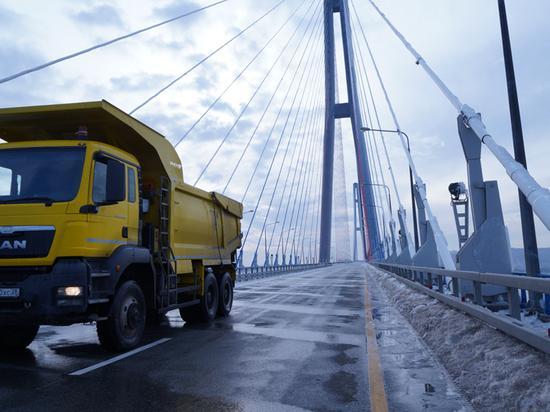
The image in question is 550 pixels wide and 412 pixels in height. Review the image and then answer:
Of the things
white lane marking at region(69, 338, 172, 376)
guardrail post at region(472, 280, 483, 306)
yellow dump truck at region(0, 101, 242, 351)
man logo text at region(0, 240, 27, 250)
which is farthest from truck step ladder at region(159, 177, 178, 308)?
guardrail post at region(472, 280, 483, 306)

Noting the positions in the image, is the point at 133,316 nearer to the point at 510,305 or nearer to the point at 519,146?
the point at 510,305

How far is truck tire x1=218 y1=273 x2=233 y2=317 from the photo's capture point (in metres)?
12.4

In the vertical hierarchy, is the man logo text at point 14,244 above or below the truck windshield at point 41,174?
below

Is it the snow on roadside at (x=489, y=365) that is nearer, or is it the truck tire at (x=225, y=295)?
the snow on roadside at (x=489, y=365)

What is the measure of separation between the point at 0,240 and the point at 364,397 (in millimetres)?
4795

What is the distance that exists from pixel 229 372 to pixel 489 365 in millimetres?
2945

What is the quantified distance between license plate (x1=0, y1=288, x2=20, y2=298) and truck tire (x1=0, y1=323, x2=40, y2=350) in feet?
5.00

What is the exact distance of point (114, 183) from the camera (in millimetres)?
7117

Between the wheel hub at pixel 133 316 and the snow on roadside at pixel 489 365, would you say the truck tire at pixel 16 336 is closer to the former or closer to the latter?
the wheel hub at pixel 133 316

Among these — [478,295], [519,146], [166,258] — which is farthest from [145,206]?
[519,146]

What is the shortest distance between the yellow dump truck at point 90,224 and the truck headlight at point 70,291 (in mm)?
12

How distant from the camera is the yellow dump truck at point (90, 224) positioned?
6.48 m

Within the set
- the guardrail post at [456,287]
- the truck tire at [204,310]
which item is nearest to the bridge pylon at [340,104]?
the truck tire at [204,310]

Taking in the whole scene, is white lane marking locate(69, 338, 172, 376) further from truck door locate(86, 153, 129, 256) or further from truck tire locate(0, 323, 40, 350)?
truck tire locate(0, 323, 40, 350)
